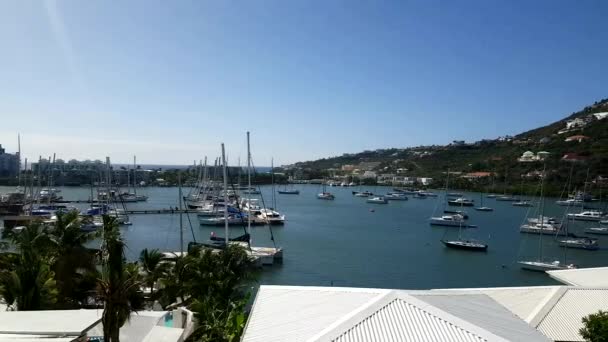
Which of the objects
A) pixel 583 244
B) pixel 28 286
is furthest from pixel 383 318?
pixel 583 244

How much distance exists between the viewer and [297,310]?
37.2 ft

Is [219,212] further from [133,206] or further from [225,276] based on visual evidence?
[225,276]

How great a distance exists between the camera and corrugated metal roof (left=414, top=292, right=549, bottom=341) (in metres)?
9.95

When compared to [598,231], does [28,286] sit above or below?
above

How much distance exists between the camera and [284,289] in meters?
13.3

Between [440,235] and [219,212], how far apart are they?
97.2ft

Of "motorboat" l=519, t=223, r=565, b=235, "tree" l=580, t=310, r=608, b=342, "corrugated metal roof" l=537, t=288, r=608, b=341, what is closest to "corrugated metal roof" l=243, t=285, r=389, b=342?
"tree" l=580, t=310, r=608, b=342

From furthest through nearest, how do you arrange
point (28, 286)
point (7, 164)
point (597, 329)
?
point (7, 164) < point (28, 286) < point (597, 329)

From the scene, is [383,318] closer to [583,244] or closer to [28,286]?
[28,286]

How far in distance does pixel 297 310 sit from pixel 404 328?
289cm

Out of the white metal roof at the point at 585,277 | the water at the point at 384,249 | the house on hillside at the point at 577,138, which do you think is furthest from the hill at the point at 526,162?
the white metal roof at the point at 585,277

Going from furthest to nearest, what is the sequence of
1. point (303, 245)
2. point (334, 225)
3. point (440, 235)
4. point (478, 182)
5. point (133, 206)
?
1. point (478, 182)
2. point (133, 206)
3. point (334, 225)
4. point (440, 235)
5. point (303, 245)

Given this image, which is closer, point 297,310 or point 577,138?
point 297,310

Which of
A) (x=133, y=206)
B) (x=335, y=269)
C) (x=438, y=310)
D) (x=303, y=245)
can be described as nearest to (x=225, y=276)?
(x=438, y=310)
